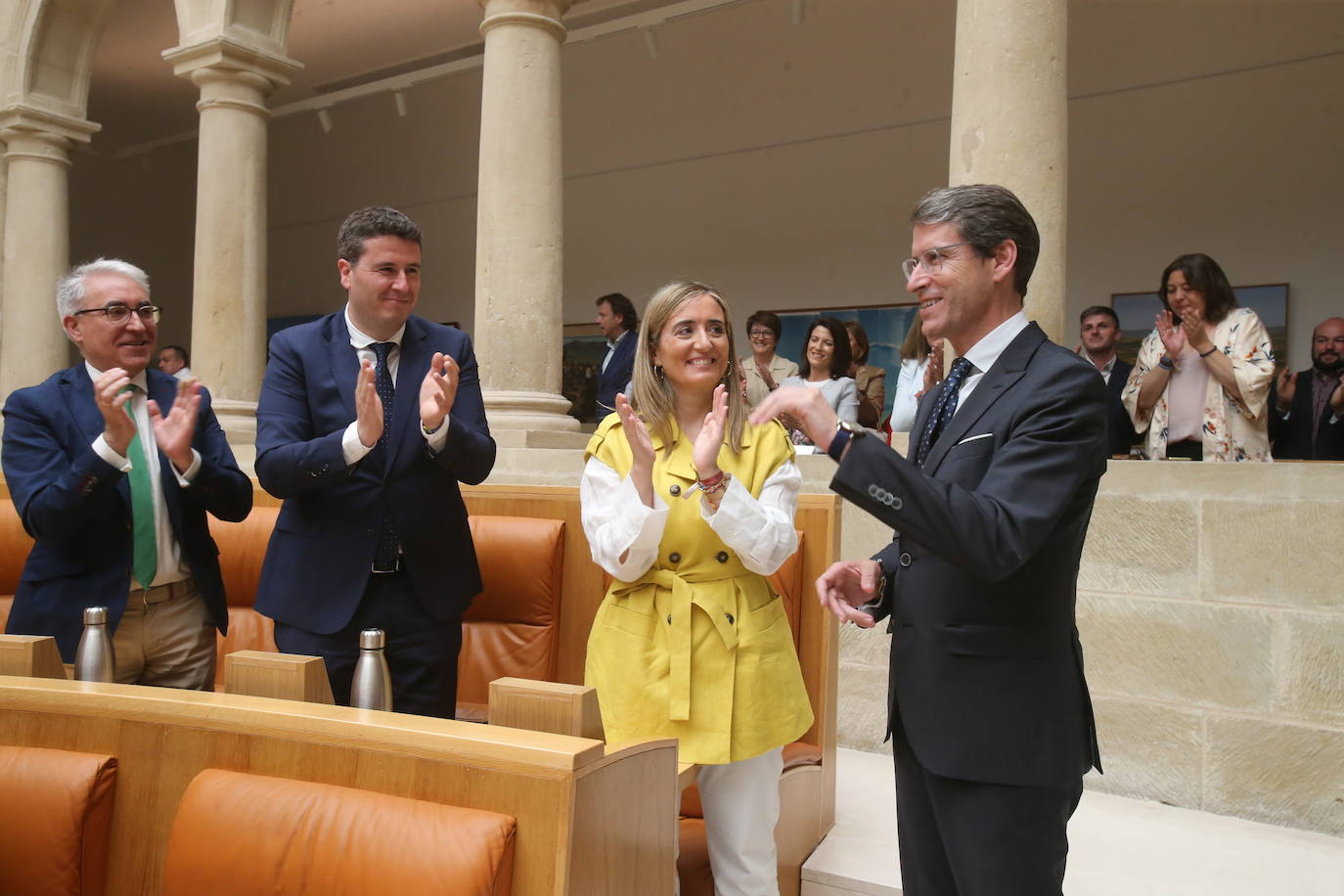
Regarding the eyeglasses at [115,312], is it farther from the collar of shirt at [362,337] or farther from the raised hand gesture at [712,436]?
the raised hand gesture at [712,436]

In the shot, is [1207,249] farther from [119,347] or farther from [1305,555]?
[119,347]

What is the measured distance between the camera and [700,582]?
2285 mm

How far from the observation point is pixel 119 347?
102 inches

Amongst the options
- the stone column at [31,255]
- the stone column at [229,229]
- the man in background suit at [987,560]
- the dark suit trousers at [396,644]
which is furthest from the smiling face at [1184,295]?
the stone column at [31,255]

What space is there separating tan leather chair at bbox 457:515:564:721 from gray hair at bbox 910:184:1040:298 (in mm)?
1949

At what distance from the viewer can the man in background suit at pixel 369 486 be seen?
7.73ft

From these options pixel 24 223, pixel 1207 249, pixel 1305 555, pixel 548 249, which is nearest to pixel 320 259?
pixel 24 223

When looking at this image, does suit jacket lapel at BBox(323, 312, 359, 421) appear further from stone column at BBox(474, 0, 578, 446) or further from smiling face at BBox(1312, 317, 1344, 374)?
smiling face at BBox(1312, 317, 1344, 374)

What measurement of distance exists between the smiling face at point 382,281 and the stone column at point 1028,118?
2290mm

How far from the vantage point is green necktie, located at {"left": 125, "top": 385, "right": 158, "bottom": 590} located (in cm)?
255

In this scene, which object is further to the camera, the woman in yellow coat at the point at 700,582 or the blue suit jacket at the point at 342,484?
the blue suit jacket at the point at 342,484

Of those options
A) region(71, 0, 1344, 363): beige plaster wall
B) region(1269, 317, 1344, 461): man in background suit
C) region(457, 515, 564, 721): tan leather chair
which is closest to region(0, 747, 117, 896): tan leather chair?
region(457, 515, 564, 721): tan leather chair

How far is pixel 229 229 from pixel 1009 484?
21.2 ft

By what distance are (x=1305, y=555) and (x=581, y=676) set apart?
2327 mm
